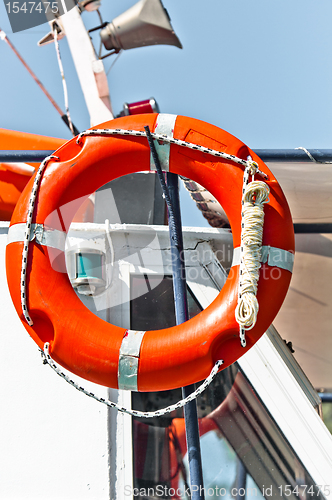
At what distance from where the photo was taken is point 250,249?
45.6 inches

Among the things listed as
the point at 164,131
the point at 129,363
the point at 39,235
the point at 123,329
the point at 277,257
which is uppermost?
the point at 164,131

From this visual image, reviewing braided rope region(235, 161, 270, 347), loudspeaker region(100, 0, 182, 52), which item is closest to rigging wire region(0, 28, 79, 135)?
loudspeaker region(100, 0, 182, 52)

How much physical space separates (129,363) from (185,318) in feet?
0.93

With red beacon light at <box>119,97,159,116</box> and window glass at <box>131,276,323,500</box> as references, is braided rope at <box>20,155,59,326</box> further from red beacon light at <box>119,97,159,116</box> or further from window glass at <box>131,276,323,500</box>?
red beacon light at <box>119,97,159,116</box>

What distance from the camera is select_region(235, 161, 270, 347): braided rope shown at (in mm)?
1113

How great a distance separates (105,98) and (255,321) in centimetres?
299

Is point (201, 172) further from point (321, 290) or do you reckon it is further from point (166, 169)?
point (321, 290)

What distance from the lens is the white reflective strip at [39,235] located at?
4.09 feet

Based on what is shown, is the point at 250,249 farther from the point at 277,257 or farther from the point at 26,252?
the point at 26,252

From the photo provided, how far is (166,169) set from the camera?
4.39 ft

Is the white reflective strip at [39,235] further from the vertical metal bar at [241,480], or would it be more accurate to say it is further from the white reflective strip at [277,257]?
the vertical metal bar at [241,480]

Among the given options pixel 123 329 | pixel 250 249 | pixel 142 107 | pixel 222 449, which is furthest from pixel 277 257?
pixel 142 107

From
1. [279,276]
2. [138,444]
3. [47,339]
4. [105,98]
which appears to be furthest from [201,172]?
[105,98]

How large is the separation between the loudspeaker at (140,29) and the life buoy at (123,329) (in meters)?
2.87
